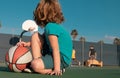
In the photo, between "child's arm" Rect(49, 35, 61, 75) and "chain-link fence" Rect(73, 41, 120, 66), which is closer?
A: "child's arm" Rect(49, 35, 61, 75)

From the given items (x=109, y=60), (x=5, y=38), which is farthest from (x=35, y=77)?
(x=109, y=60)

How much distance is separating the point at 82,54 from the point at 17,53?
21566 mm

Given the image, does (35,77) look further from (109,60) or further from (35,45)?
(109,60)

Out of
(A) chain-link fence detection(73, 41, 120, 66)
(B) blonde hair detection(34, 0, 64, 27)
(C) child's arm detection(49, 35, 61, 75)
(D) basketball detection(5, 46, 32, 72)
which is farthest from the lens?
(A) chain-link fence detection(73, 41, 120, 66)

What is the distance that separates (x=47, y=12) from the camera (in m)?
5.73

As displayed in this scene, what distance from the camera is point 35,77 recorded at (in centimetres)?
490

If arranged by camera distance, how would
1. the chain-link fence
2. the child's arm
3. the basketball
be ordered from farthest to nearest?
1. the chain-link fence
2. the basketball
3. the child's arm

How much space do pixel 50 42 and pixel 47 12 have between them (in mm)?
519

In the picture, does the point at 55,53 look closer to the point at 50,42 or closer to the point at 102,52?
the point at 50,42

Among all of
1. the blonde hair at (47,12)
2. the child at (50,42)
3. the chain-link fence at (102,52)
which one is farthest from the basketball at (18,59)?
the chain-link fence at (102,52)

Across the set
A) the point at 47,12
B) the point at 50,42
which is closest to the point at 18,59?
the point at 50,42

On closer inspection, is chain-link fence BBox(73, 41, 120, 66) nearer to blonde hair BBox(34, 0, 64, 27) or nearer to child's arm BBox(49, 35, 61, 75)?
blonde hair BBox(34, 0, 64, 27)

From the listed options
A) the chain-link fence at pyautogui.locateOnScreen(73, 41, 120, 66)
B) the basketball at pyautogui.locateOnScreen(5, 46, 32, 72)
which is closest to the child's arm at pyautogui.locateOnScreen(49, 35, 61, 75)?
the basketball at pyautogui.locateOnScreen(5, 46, 32, 72)

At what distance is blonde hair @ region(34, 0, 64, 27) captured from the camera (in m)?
5.75
